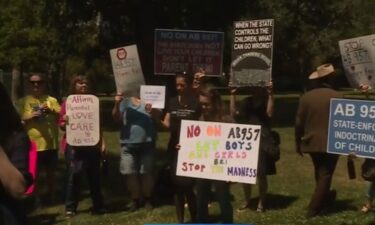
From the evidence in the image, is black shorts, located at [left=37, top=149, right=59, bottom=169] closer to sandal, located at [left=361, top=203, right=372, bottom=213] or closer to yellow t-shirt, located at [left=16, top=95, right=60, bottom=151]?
yellow t-shirt, located at [left=16, top=95, right=60, bottom=151]

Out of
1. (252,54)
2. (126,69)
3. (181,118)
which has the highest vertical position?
(252,54)

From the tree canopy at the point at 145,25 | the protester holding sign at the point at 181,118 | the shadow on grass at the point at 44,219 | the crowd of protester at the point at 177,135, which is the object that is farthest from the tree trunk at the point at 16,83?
the protester holding sign at the point at 181,118

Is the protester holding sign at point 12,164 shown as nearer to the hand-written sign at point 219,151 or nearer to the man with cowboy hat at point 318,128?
the hand-written sign at point 219,151

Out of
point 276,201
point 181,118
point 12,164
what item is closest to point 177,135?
point 181,118

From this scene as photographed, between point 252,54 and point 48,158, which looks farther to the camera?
point 48,158

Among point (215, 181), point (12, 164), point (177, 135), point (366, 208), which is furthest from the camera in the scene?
point (366, 208)

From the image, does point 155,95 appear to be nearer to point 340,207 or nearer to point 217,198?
point 217,198

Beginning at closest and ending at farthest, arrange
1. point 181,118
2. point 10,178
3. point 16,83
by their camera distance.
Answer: point 10,178 → point 181,118 → point 16,83

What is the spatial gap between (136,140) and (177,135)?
119 cm

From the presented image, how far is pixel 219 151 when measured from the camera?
764 cm

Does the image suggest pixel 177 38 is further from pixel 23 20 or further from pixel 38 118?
pixel 23 20

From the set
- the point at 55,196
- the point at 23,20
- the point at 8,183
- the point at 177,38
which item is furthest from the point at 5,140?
A: the point at 23,20

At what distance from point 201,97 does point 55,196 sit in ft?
13.1

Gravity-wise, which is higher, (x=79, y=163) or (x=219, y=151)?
(x=219, y=151)
